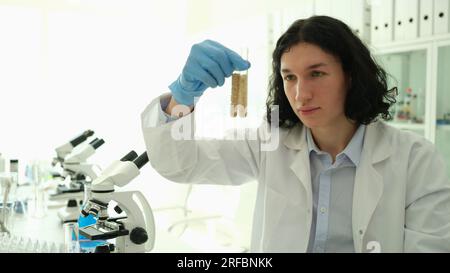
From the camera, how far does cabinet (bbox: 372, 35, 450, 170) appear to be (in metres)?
1.88

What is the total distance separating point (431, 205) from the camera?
3.46 ft

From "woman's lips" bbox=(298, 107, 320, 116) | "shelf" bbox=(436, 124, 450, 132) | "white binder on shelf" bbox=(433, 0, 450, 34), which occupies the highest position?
"white binder on shelf" bbox=(433, 0, 450, 34)

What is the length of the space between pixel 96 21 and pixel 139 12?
0.46m

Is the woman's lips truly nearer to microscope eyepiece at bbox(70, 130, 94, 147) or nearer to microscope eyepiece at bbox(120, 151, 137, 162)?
microscope eyepiece at bbox(120, 151, 137, 162)

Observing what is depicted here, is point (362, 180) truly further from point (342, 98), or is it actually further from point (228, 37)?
point (228, 37)

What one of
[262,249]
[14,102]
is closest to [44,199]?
[262,249]

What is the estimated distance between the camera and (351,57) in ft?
3.77

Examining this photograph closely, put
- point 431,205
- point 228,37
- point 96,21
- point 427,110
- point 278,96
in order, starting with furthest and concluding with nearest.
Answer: point 96,21 → point 228,37 → point 427,110 → point 278,96 → point 431,205

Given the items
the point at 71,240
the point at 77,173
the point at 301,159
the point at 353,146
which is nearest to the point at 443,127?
the point at 353,146

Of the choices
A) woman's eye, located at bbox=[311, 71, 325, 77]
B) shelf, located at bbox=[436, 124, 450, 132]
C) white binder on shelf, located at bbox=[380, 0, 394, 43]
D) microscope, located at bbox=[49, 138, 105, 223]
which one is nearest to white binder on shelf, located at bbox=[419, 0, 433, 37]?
white binder on shelf, located at bbox=[380, 0, 394, 43]

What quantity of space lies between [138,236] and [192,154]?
31 cm

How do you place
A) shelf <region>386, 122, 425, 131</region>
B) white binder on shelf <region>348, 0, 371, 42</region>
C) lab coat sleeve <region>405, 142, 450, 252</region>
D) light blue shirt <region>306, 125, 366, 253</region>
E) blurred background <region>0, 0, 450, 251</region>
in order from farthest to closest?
blurred background <region>0, 0, 450, 251</region>
white binder on shelf <region>348, 0, 371, 42</region>
shelf <region>386, 122, 425, 131</region>
light blue shirt <region>306, 125, 366, 253</region>
lab coat sleeve <region>405, 142, 450, 252</region>

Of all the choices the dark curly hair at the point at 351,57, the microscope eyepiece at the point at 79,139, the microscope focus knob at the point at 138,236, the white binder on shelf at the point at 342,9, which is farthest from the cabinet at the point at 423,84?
the microscope eyepiece at the point at 79,139

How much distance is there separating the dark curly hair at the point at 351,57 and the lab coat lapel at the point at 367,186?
0.32ft
